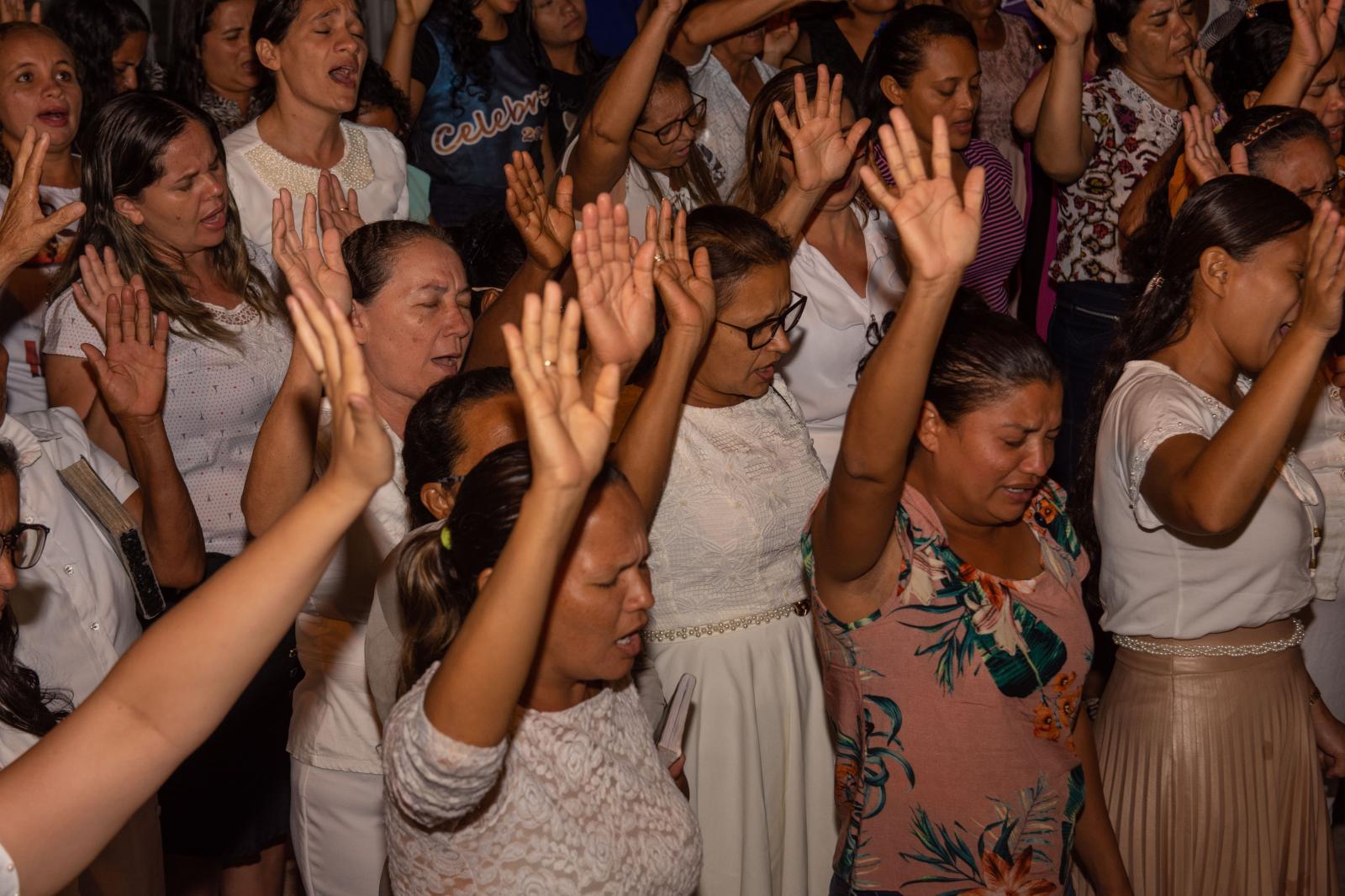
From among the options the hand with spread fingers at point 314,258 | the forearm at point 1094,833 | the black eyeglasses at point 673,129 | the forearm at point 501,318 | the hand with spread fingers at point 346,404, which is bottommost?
the forearm at point 1094,833

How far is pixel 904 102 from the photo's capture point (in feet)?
12.1

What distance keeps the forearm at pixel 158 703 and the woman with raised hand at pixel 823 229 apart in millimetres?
1874

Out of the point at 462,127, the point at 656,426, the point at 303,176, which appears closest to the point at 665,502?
the point at 656,426

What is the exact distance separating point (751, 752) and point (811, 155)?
1.30m

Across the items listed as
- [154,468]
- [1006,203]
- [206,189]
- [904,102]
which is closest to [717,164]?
[904,102]

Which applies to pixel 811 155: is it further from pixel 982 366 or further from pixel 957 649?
pixel 957 649

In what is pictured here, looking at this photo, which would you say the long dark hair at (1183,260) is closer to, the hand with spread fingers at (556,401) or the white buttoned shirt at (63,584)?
the hand with spread fingers at (556,401)

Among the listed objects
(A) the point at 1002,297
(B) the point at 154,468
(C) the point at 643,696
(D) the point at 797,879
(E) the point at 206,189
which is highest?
(E) the point at 206,189

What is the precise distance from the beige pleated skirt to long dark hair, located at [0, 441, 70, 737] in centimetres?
174

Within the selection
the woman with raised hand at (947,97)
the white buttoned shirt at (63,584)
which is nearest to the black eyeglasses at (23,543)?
the white buttoned shirt at (63,584)

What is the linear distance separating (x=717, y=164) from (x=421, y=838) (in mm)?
2635

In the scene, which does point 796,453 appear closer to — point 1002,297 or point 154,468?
point 154,468

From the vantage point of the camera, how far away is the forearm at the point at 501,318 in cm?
277

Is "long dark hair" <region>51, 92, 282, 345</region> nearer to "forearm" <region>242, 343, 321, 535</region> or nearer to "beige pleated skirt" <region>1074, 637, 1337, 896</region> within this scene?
"forearm" <region>242, 343, 321, 535</region>
